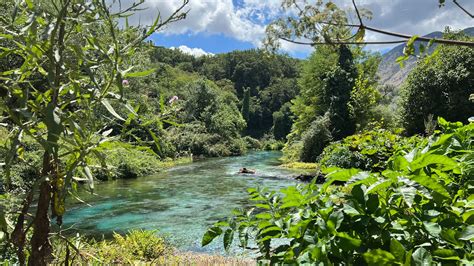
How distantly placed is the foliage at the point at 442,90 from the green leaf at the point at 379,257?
76.5ft

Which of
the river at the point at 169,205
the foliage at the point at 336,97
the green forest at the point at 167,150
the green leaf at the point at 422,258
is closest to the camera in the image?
the green leaf at the point at 422,258

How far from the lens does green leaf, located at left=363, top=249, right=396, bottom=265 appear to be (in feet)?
3.31

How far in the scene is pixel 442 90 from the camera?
907 inches

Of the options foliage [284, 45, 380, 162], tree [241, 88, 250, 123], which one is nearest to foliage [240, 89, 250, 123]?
tree [241, 88, 250, 123]

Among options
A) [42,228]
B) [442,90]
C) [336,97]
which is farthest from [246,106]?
[42,228]

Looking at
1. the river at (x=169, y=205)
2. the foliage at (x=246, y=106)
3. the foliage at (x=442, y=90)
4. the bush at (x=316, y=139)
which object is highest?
the foliage at (x=246, y=106)

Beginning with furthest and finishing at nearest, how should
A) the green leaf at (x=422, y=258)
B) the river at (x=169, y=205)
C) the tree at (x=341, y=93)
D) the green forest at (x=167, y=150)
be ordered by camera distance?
the tree at (x=341, y=93), the river at (x=169, y=205), the green forest at (x=167, y=150), the green leaf at (x=422, y=258)

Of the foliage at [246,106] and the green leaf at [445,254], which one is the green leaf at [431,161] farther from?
the foliage at [246,106]

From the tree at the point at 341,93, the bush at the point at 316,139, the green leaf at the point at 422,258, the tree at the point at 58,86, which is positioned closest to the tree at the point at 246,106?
the tree at the point at 341,93

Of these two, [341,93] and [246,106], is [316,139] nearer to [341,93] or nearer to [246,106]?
[341,93]

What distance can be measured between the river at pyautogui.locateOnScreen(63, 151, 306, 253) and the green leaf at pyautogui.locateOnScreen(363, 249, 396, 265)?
17.7 feet

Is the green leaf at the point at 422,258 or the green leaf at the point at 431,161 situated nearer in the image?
the green leaf at the point at 422,258

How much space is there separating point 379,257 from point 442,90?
25.0 metres

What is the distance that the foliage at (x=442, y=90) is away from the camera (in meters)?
22.3
